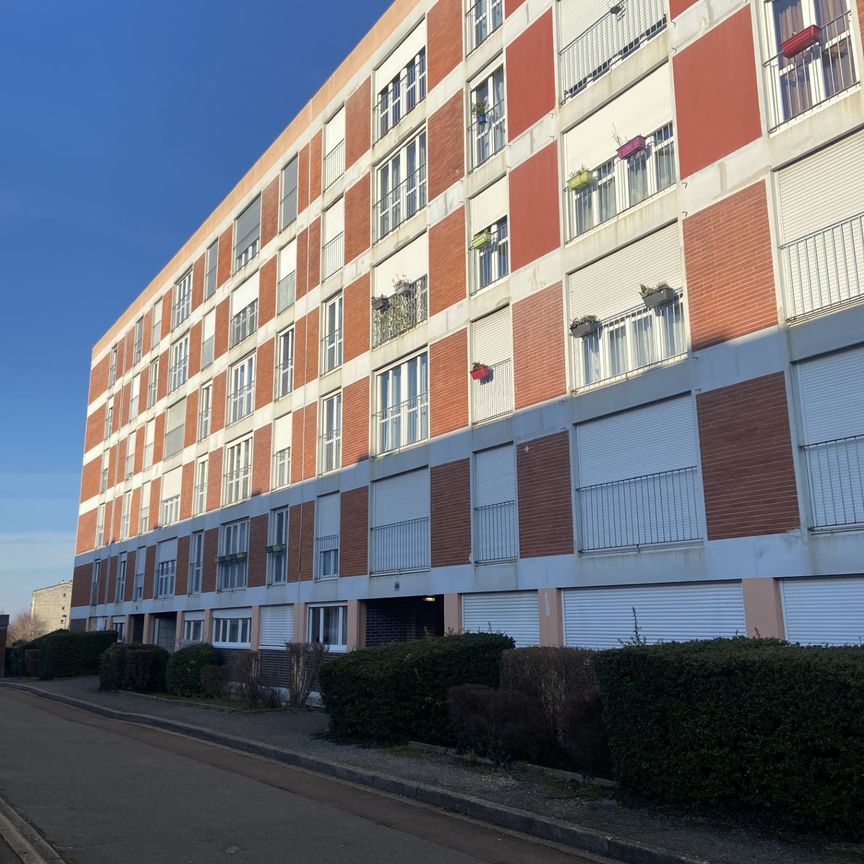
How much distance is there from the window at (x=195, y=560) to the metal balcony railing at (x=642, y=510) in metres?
17.9

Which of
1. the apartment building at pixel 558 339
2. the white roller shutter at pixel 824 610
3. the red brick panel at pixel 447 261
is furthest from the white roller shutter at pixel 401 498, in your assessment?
the white roller shutter at pixel 824 610

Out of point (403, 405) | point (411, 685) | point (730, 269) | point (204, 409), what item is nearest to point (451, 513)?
point (403, 405)

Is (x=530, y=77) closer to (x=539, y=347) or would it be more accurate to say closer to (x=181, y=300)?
(x=539, y=347)

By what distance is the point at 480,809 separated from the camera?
28.2 feet

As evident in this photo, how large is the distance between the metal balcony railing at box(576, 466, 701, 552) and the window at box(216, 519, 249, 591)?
14150 mm

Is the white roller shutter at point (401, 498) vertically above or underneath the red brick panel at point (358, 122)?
underneath

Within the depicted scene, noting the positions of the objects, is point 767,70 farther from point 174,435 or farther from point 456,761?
point 174,435

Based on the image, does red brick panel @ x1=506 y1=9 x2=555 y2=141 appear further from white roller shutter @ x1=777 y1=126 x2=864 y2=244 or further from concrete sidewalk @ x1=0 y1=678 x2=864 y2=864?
concrete sidewalk @ x1=0 y1=678 x2=864 y2=864

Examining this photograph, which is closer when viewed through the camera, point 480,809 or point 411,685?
point 480,809

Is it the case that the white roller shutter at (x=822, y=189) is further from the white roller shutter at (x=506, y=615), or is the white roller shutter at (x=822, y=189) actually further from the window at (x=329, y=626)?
the window at (x=329, y=626)

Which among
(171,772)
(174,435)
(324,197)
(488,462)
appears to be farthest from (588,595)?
(174,435)

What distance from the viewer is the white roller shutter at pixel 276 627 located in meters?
22.9

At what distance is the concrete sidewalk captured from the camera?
6.67 meters

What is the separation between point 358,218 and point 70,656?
859 inches
